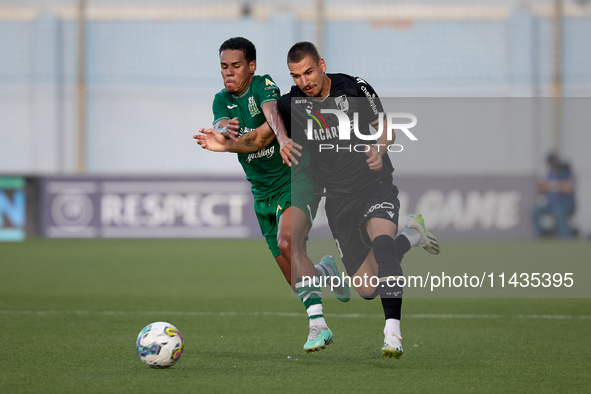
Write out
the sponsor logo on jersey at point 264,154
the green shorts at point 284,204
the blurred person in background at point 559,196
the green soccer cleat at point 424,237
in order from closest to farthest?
the green shorts at point 284,204
the sponsor logo on jersey at point 264,154
the green soccer cleat at point 424,237
the blurred person in background at point 559,196

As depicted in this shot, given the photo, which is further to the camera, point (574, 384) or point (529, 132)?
point (529, 132)

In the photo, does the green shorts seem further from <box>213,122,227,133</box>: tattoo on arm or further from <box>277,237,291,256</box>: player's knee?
<box>213,122,227,133</box>: tattoo on arm

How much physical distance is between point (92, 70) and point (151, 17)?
7.91 ft

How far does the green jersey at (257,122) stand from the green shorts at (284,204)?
0.06 m

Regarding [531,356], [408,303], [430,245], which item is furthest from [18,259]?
[531,356]

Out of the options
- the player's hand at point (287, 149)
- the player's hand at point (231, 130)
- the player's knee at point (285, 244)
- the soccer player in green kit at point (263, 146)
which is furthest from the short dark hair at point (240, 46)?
the player's knee at point (285, 244)

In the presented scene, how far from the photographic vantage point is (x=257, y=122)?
18.6ft

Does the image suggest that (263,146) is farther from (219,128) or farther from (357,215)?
(357,215)

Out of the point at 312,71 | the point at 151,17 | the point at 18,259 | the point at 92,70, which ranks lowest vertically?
the point at 18,259

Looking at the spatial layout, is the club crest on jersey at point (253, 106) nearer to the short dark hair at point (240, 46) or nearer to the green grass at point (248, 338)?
the short dark hair at point (240, 46)

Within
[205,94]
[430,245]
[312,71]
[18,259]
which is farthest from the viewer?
[205,94]

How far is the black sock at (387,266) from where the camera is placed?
4.86 metres

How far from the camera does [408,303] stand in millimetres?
8172

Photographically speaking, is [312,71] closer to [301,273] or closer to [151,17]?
[301,273]
